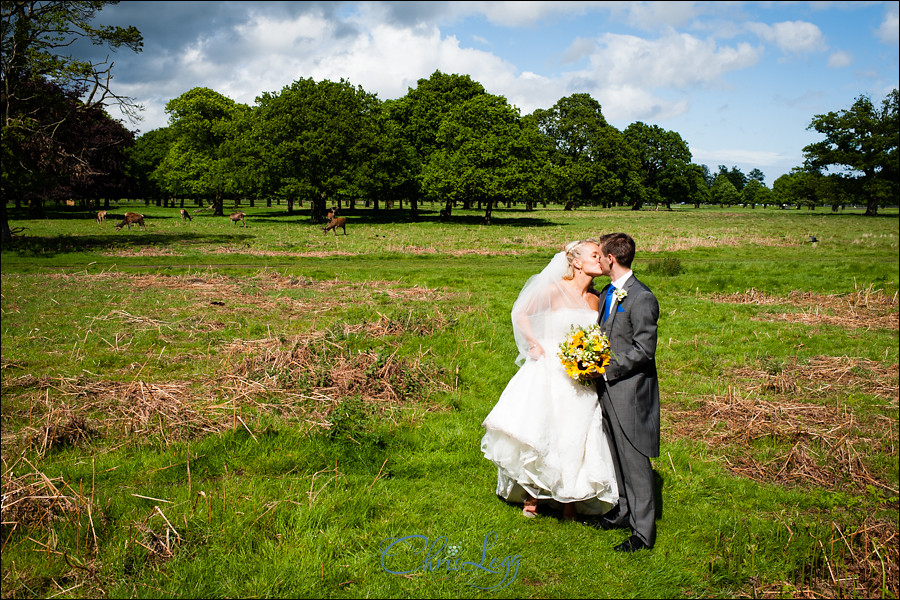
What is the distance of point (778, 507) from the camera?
5.88m

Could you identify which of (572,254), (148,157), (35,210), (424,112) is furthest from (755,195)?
(572,254)

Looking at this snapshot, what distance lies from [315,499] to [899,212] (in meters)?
5.45

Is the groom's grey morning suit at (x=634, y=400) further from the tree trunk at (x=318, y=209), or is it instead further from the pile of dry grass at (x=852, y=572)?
the tree trunk at (x=318, y=209)

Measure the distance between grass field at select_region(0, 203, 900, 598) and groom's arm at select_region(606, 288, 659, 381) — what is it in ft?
5.51

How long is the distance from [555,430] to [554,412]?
164mm

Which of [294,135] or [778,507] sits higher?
[294,135]

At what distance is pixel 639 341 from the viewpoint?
4.68 m

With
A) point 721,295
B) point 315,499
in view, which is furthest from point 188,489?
point 721,295

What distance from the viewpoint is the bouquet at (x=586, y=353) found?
4.72m

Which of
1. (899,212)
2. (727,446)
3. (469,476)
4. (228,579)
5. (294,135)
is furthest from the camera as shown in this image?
(294,135)

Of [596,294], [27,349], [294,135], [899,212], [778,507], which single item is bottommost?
[778,507]

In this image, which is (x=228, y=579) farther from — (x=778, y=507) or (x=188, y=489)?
(x=778, y=507)

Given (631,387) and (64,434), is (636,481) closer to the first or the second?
(631,387)

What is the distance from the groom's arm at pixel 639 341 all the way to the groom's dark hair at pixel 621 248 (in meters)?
0.31
